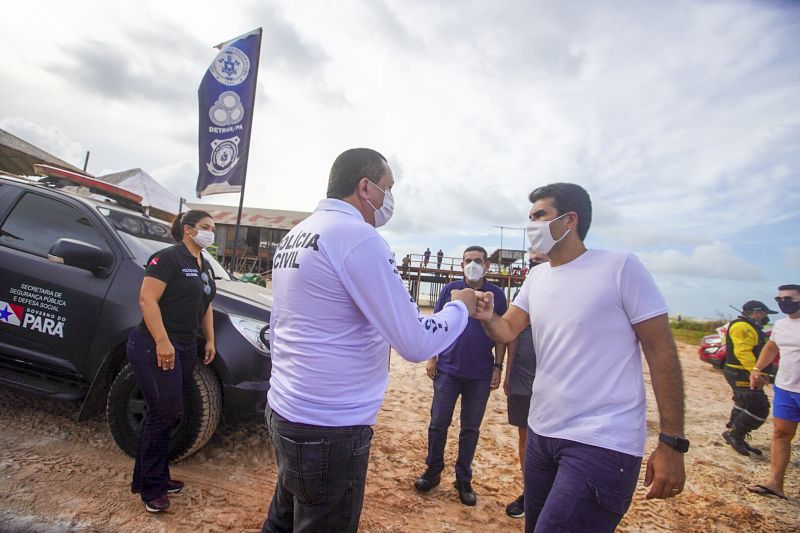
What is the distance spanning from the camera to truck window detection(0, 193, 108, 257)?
3.63 m

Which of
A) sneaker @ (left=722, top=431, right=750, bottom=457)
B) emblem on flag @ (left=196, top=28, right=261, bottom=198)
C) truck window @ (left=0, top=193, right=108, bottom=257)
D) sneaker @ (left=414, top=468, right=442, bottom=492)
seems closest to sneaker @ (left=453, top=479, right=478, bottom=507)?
sneaker @ (left=414, top=468, right=442, bottom=492)

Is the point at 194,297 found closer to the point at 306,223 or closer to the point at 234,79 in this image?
the point at 306,223

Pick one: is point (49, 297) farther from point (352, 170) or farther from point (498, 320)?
point (498, 320)

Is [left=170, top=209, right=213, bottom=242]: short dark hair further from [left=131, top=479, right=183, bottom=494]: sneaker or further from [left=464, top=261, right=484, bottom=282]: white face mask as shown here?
[left=464, top=261, right=484, bottom=282]: white face mask

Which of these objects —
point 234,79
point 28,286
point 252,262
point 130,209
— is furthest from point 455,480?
point 252,262

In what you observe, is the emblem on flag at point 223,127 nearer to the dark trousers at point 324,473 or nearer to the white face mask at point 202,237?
the white face mask at point 202,237

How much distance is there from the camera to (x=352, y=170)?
5.63 feet

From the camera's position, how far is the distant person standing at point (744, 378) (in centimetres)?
514

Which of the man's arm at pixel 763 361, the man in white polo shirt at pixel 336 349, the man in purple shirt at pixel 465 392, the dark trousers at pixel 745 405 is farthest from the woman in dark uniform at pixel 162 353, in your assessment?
the dark trousers at pixel 745 405

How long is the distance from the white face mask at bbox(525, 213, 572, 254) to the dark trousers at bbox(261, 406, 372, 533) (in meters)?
1.21

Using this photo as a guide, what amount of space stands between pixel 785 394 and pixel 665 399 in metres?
3.46

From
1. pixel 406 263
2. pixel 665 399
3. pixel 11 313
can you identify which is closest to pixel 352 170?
pixel 665 399

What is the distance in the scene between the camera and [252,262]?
23.6 m

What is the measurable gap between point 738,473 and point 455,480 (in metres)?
3.30
